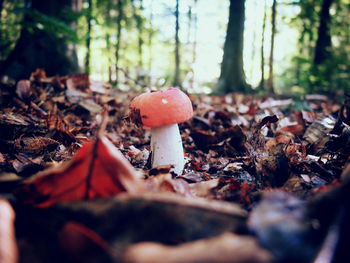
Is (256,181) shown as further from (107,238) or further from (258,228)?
(107,238)

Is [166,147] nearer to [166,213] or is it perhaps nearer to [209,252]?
[166,213]

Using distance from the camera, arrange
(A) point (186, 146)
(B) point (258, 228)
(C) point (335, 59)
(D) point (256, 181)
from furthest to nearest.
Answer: (C) point (335, 59) < (A) point (186, 146) < (D) point (256, 181) < (B) point (258, 228)

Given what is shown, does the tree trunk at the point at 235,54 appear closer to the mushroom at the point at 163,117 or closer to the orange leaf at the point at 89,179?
the mushroom at the point at 163,117

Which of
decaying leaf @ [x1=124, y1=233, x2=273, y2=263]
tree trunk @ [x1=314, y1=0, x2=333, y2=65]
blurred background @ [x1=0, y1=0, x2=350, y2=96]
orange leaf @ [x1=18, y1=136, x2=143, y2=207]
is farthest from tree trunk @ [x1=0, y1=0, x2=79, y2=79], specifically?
tree trunk @ [x1=314, y1=0, x2=333, y2=65]

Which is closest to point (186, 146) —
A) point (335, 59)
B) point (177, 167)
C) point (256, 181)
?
point (177, 167)

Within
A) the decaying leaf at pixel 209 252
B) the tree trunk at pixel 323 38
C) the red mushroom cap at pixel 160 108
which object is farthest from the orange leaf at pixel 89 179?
the tree trunk at pixel 323 38

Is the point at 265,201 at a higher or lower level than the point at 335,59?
lower

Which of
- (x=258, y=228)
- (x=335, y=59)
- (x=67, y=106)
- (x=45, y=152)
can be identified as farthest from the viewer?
(x=335, y=59)
